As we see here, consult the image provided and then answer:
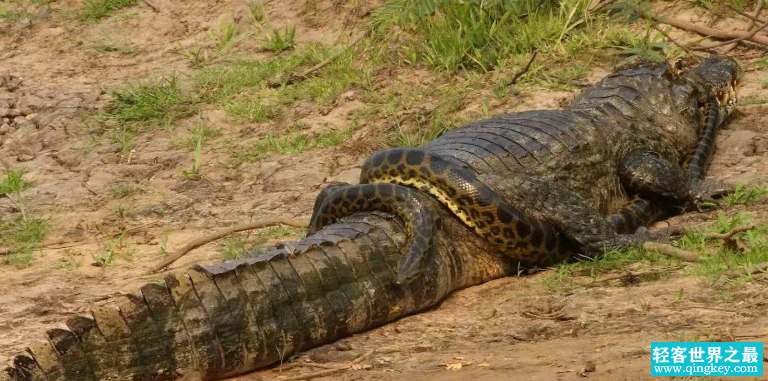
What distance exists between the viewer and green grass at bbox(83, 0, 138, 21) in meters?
11.2

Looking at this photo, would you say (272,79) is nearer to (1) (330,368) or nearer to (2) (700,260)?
(2) (700,260)

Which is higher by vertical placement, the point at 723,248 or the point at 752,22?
the point at 752,22

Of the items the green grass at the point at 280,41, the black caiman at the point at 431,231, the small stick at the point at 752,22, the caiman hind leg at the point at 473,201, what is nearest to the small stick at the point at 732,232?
the black caiman at the point at 431,231

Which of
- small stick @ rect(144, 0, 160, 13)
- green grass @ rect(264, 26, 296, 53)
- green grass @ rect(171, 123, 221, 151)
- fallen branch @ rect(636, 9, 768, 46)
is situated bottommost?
green grass @ rect(171, 123, 221, 151)

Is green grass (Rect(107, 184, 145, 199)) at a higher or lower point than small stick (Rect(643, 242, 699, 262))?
higher

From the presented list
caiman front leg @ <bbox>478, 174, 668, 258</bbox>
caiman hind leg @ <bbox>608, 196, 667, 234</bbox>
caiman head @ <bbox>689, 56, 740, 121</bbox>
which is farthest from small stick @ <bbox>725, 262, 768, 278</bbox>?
caiman head @ <bbox>689, 56, 740, 121</bbox>

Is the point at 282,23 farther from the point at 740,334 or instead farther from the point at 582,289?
the point at 740,334

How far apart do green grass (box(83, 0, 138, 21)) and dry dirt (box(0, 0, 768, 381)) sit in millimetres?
130

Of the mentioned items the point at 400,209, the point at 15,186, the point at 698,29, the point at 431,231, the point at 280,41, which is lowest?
the point at 431,231

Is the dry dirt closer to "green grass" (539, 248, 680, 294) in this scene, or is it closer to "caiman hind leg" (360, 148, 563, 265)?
"green grass" (539, 248, 680, 294)

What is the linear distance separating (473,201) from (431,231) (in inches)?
13.3

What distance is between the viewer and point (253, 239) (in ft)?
23.2

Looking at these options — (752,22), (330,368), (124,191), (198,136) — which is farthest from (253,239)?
(752,22)

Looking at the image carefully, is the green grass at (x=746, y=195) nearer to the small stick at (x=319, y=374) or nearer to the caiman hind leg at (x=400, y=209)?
the caiman hind leg at (x=400, y=209)
